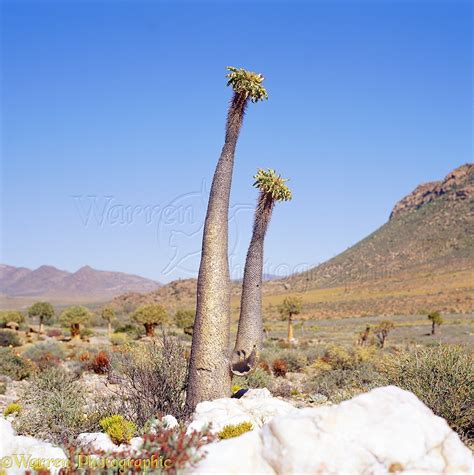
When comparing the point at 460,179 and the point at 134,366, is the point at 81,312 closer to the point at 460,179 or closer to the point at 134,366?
the point at 134,366

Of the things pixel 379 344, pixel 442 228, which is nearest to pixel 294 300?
pixel 379 344

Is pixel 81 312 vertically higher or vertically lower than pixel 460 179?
lower

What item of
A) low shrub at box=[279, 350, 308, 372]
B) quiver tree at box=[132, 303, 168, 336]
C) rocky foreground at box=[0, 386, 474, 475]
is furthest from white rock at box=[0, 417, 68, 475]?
quiver tree at box=[132, 303, 168, 336]

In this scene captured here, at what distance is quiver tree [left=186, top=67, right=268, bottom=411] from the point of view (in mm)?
9148

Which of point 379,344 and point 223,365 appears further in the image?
point 379,344

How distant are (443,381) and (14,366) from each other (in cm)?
1413

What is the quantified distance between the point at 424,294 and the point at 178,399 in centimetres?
6319

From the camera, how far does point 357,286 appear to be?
84812 millimetres

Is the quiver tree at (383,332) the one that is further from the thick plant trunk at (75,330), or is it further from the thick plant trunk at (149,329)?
the thick plant trunk at (75,330)

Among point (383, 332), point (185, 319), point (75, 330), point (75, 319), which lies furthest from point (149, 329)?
point (383, 332)

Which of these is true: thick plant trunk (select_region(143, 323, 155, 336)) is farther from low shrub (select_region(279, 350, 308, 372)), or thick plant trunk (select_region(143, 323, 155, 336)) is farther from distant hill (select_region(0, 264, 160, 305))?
distant hill (select_region(0, 264, 160, 305))

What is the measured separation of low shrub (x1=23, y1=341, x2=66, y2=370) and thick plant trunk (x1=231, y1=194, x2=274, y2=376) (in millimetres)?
12368

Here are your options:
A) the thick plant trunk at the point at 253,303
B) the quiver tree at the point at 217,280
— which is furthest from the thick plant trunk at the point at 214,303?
the thick plant trunk at the point at 253,303

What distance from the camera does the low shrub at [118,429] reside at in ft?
25.2
